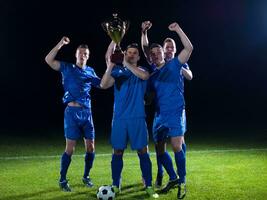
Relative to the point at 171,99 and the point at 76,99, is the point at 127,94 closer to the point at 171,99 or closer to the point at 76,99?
the point at 171,99

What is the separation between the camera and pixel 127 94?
18.9 feet

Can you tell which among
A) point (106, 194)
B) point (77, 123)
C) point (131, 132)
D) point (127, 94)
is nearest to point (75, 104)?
point (77, 123)

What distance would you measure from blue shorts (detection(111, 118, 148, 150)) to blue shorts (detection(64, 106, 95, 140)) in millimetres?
867

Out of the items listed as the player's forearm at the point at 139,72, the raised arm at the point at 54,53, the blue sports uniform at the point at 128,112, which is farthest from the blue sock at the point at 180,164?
the raised arm at the point at 54,53

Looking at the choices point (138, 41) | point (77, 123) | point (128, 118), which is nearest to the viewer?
point (128, 118)

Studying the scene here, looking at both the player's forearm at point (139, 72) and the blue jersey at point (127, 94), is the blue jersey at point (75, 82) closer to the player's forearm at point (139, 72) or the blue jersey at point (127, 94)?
the blue jersey at point (127, 94)

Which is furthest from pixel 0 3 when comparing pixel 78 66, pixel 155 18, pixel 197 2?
pixel 78 66

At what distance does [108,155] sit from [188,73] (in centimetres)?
373

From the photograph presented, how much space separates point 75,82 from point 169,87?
129 centimetres

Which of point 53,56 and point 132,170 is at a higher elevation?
point 53,56

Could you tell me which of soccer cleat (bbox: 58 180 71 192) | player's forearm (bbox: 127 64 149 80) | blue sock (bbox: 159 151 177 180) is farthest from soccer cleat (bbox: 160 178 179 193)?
player's forearm (bbox: 127 64 149 80)

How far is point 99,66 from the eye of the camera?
67.1 feet

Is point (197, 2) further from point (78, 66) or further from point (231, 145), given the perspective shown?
point (78, 66)

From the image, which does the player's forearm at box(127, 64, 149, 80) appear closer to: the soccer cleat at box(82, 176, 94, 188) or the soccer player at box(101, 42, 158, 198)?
the soccer player at box(101, 42, 158, 198)
